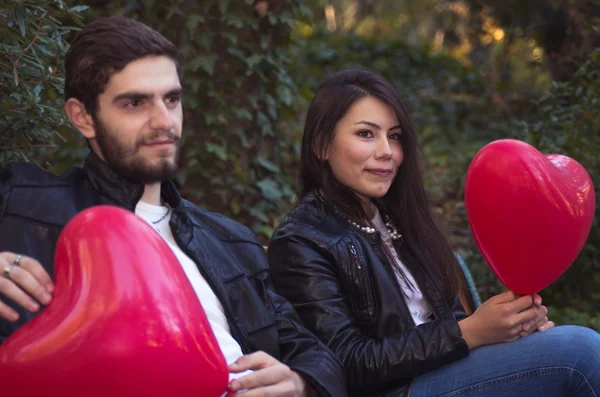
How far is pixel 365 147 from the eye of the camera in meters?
2.60

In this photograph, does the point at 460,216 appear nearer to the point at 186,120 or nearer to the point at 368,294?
the point at 186,120

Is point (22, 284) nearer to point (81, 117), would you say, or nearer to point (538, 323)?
point (81, 117)

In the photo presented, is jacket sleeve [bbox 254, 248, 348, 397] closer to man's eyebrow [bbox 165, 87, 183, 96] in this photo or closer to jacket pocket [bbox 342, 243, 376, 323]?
jacket pocket [bbox 342, 243, 376, 323]

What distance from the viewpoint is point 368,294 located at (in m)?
2.45

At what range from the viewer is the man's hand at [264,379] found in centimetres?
183

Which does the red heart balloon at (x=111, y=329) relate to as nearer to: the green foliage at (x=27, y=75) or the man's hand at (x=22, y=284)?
the man's hand at (x=22, y=284)

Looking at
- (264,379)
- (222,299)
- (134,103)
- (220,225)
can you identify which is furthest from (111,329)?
(220,225)

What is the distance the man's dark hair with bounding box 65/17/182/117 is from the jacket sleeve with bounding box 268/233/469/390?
0.78 meters

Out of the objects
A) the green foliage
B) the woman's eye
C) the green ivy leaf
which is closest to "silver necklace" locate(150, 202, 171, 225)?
the green foliage

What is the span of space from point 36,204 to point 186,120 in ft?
8.14

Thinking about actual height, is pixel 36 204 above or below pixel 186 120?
below

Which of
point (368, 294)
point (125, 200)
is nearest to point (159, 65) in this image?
point (125, 200)

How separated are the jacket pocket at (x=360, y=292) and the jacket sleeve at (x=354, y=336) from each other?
0.03 meters

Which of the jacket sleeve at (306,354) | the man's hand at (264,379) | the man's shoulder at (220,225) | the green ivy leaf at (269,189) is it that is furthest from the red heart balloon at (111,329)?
the green ivy leaf at (269,189)
